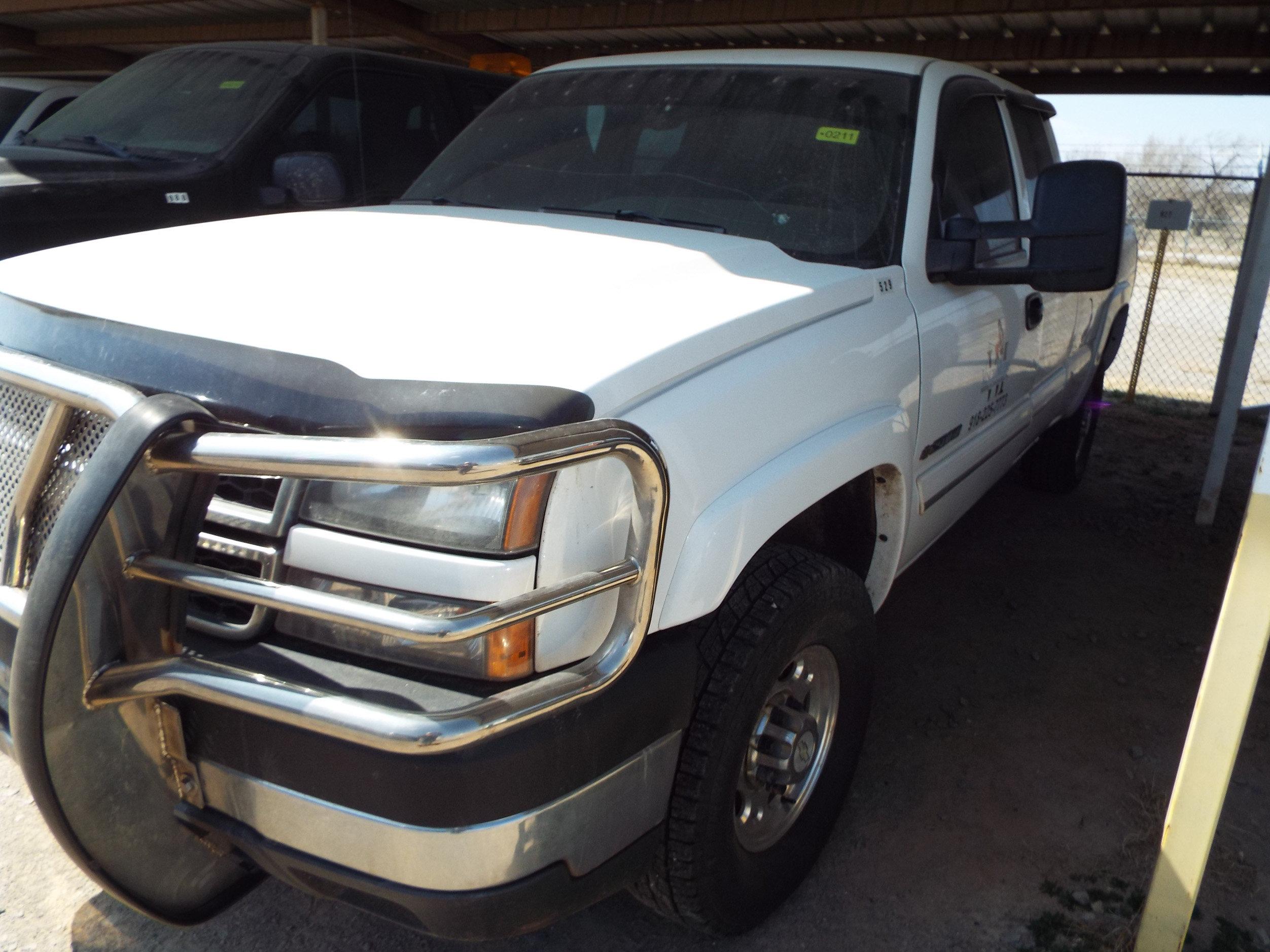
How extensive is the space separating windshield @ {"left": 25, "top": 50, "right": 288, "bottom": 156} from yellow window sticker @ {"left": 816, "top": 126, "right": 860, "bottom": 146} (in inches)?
125

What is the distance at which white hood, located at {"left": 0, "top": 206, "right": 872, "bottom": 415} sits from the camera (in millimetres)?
1726

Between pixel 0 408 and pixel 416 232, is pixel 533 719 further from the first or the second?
pixel 416 232

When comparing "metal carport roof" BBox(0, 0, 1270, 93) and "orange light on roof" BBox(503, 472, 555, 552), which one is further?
"metal carport roof" BBox(0, 0, 1270, 93)

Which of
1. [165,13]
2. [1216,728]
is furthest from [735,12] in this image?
[1216,728]

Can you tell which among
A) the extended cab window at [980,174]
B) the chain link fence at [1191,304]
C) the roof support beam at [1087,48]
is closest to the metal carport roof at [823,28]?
the roof support beam at [1087,48]

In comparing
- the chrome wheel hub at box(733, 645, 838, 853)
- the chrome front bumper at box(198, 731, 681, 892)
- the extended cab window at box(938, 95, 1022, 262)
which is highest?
the extended cab window at box(938, 95, 1022, 262)

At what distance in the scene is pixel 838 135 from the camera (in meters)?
2.98

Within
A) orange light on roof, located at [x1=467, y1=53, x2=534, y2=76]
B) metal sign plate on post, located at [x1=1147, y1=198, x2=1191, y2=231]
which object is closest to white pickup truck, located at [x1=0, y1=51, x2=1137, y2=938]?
metal sign plate on post, located at [x1=1147, y1=198, x2=1191, y2=231]

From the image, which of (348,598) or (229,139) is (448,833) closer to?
(348,598)

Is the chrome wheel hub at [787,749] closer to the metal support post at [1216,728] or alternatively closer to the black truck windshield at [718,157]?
the metal support post at [1216,728]

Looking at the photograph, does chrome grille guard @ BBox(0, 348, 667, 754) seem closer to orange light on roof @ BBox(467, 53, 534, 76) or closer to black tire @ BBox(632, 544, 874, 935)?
black tire @ BBox(632, 544, 874, 935)

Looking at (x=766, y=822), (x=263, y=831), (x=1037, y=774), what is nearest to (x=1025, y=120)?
(x=1037, y=774)

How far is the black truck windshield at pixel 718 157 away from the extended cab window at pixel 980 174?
242mm

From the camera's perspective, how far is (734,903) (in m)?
2.24
